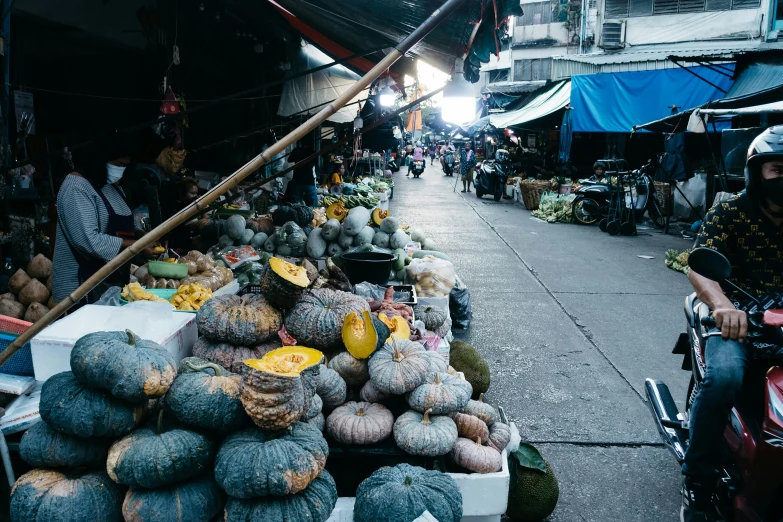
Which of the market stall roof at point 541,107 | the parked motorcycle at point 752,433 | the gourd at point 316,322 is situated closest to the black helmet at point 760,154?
the parked motorcycle at point 752,433

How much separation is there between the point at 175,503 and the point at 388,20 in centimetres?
423

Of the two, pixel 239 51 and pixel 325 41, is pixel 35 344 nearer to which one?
pixel 325 41

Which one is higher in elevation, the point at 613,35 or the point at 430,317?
the point at 613,35

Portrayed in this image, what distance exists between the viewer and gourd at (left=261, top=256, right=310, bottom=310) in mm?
3270

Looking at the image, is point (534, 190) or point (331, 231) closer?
point (331, 231)

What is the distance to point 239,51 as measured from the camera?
35.9 feet

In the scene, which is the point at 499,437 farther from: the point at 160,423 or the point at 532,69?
the point at 532,69

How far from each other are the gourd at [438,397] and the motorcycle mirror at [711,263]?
4.51 ft

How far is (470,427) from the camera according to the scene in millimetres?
3258

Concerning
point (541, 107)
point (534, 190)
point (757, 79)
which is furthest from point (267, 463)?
point (541, 107)

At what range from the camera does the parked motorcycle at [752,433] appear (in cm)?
251

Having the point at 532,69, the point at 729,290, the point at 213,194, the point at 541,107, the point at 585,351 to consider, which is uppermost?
the point at 532,69

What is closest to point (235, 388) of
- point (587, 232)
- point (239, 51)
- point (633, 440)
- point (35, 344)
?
point (35, 344)

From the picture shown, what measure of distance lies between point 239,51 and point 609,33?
18.9 meters
